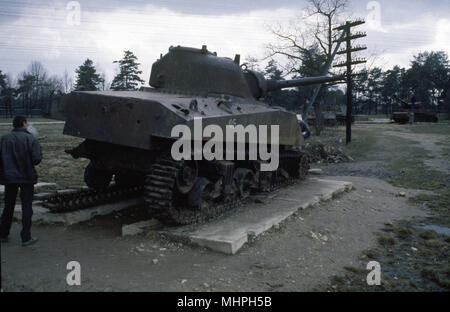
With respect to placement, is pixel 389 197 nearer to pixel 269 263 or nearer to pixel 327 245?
pixel 327 245

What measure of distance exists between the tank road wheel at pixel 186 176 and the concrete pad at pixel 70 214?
192cm

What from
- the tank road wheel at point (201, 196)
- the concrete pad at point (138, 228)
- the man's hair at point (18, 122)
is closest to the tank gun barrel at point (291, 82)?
the tank road wheel at point (201, 196)

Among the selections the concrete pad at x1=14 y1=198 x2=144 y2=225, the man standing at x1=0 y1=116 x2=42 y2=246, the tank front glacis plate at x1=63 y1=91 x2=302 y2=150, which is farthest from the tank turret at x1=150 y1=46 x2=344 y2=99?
the man standing at x1=0 y1=116 x2=42 y2=246

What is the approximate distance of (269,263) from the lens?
5.23 metres

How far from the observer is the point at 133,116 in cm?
601

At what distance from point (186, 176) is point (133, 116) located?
3.85 feet

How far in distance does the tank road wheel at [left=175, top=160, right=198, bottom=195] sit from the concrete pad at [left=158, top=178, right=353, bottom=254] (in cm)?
59

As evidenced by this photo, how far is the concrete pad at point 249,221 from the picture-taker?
18.5 feet

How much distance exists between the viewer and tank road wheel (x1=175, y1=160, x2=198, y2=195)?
6.10 meters

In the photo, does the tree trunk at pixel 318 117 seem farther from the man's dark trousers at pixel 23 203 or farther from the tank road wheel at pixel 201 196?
the man's dark trousers at pixel 23 203

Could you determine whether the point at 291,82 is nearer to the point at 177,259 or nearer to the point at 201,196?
the point at 201,196

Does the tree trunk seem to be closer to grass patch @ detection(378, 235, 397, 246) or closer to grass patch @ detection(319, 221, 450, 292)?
grass patch @ detection(319, 221, 450, 292)

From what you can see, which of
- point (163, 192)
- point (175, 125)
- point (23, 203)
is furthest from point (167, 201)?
point (23, 203)

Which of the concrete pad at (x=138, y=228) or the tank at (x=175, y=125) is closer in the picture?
the tank at (x=175, y=125)
